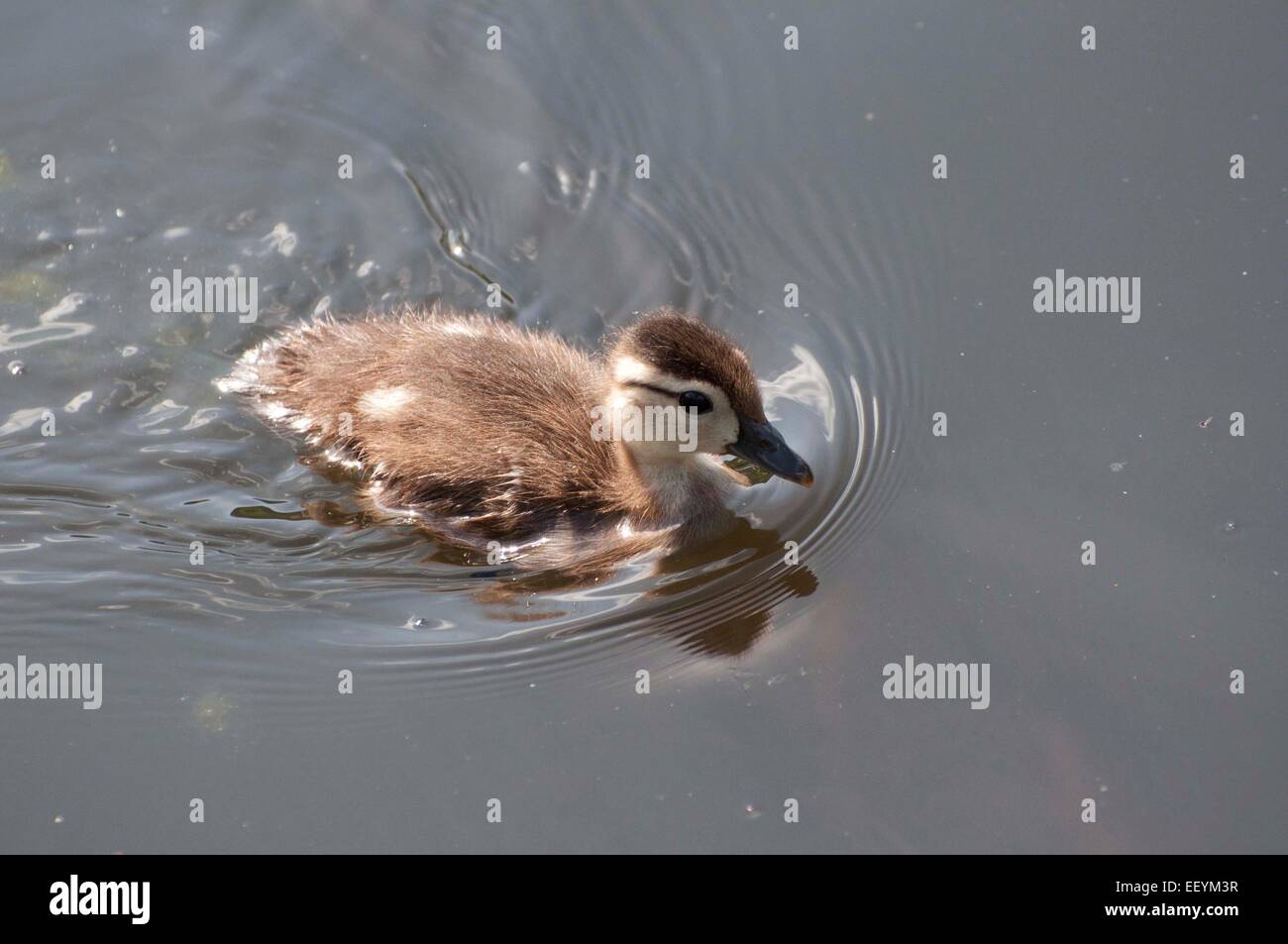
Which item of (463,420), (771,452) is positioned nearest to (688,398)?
(771,452)

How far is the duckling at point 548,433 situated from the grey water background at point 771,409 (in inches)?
8.1

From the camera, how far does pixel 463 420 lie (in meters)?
5.20

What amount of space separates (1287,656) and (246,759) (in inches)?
126

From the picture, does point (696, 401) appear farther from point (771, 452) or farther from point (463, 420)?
point (463, 420)

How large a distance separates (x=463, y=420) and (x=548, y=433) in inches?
11.7

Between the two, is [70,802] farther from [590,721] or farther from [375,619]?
[590,721]

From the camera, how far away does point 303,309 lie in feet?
20.5

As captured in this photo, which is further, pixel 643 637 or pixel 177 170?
pixel 177 170

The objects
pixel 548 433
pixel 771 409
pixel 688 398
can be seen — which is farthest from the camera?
pixel 771 409

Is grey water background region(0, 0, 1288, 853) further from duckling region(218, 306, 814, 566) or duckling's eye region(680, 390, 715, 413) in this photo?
duckling's eye region(680, 390, 715, 413)

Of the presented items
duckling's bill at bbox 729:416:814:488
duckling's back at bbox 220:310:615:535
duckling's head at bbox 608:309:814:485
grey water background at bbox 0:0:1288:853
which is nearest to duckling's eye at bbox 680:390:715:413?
duckling's head at bbox 608:309:814:485

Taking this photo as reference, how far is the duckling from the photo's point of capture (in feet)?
16.8

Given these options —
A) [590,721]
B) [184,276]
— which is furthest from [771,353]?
[184,276]
